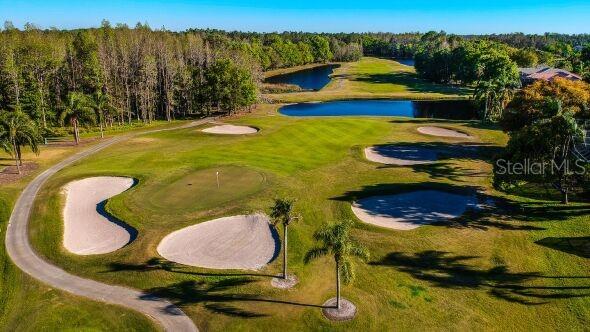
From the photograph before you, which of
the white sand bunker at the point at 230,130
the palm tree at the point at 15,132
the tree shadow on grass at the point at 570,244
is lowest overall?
the tree shadow on grass at the point at 570,244

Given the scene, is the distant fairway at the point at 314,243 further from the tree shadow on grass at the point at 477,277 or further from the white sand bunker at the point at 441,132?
the white sand bunker at the point at 441,132

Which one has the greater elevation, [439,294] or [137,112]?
[137,112]

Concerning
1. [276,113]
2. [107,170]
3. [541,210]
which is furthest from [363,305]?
[276,113]

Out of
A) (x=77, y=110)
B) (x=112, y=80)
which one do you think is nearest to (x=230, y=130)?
(x=77, y=110)

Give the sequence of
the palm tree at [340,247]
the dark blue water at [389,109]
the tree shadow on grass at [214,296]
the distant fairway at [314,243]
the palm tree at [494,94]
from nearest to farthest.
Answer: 1. the palm tree at [340,247]
2. the distant fairway at [314,243]
3. the tree shadow on grass at [214,296]
4. the palm tree at [494,94]
5. the dark blue water at [389,109]

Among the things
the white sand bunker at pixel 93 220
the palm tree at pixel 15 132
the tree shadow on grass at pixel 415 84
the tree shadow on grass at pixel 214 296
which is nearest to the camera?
the tree shadow on grass at pixel 214 296

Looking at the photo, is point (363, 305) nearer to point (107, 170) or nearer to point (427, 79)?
point (107, 170)

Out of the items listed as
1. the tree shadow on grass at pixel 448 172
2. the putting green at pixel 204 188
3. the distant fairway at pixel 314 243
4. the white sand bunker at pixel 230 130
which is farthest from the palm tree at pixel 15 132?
the tree shadow on grass at pixel 448 172
